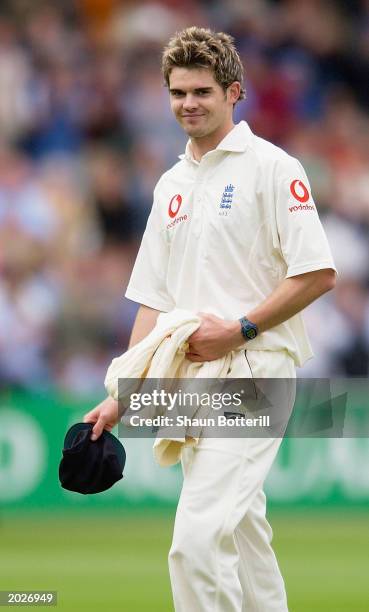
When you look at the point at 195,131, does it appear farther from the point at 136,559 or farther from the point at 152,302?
the point at 136,559

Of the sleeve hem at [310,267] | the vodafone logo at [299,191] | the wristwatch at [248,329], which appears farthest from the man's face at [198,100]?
the wristwatch at [248,329]

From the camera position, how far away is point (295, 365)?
5457mm

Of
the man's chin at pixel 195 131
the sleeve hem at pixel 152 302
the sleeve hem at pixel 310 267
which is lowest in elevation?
the sleeve hem at pixel 152 302

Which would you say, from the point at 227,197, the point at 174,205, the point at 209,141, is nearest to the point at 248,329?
the point at 227,197

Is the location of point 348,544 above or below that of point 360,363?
below

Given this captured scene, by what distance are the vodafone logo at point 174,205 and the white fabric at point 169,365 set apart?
1.32 ft

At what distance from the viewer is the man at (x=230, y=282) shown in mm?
5055

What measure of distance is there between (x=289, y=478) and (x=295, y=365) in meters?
6.27

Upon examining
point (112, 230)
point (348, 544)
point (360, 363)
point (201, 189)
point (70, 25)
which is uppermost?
point (70, 25)

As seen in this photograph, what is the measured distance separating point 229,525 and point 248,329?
713 mm

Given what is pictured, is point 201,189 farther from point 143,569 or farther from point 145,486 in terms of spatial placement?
point 145,486

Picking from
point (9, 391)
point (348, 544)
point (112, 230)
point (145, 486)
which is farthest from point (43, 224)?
point (348, 544)

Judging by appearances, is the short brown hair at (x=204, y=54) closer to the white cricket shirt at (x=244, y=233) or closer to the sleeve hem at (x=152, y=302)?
the white cricket shirt at (x=244, y=233)

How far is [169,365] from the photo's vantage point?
5309 millimetres
